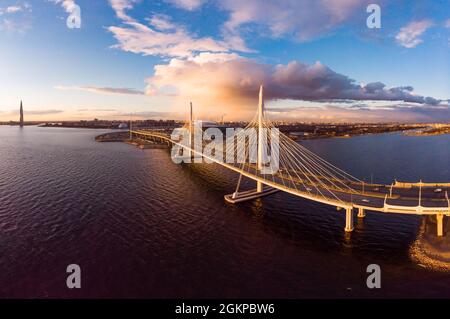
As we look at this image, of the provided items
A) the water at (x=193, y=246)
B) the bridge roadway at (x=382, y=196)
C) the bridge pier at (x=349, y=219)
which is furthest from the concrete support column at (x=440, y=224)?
the bridge pier at (x=349, y=219)

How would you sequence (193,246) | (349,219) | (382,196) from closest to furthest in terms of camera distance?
(193,246), (349,219), (382,196)

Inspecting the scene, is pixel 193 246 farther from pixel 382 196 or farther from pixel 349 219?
pixel 382 196

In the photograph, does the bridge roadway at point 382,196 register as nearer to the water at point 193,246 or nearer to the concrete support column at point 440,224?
the concrete support column at point 440,224

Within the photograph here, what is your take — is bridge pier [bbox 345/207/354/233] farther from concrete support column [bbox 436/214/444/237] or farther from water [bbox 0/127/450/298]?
concrete support column [bbox 436/214/444/237]

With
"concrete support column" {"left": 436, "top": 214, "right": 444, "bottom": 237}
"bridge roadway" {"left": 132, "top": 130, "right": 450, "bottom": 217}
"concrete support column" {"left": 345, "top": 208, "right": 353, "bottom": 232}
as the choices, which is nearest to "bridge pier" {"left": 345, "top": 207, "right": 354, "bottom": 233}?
"concrete support column" {"left": 345, "top": 208, "right": 353, "bottom": 232}

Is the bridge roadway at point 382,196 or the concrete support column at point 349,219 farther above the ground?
the bridge roadway at point 382,196

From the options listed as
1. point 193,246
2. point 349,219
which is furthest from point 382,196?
point 193,246
